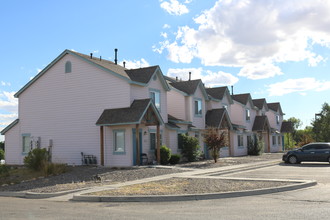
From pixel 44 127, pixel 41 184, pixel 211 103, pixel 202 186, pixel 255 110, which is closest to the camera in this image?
pixel 202 186

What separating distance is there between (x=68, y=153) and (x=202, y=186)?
16321 millimetres

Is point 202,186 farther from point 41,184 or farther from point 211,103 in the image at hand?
point 211,103

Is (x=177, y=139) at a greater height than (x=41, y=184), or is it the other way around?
(x=177, y=139)

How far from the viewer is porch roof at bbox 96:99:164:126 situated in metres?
23.8

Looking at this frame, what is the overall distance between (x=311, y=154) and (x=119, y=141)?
13590 millimetres

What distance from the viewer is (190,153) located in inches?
1180

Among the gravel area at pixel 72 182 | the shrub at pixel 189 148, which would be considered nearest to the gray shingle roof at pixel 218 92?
the shrub at pixel 189 148

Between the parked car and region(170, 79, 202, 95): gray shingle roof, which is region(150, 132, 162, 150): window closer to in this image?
region(170, 79, 202, 95): gray shingle roof

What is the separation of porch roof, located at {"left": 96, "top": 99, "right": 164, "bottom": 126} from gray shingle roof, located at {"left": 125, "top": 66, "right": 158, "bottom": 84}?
7.63 feet

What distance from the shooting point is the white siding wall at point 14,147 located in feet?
102

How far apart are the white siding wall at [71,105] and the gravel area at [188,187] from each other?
1105 centimetres

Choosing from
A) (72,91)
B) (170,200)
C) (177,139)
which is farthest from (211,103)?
(170,200)

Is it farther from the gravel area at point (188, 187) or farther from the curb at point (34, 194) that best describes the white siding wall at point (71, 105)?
the curb at point (34, 194)

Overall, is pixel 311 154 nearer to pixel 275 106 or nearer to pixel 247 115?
pixel 247 115
